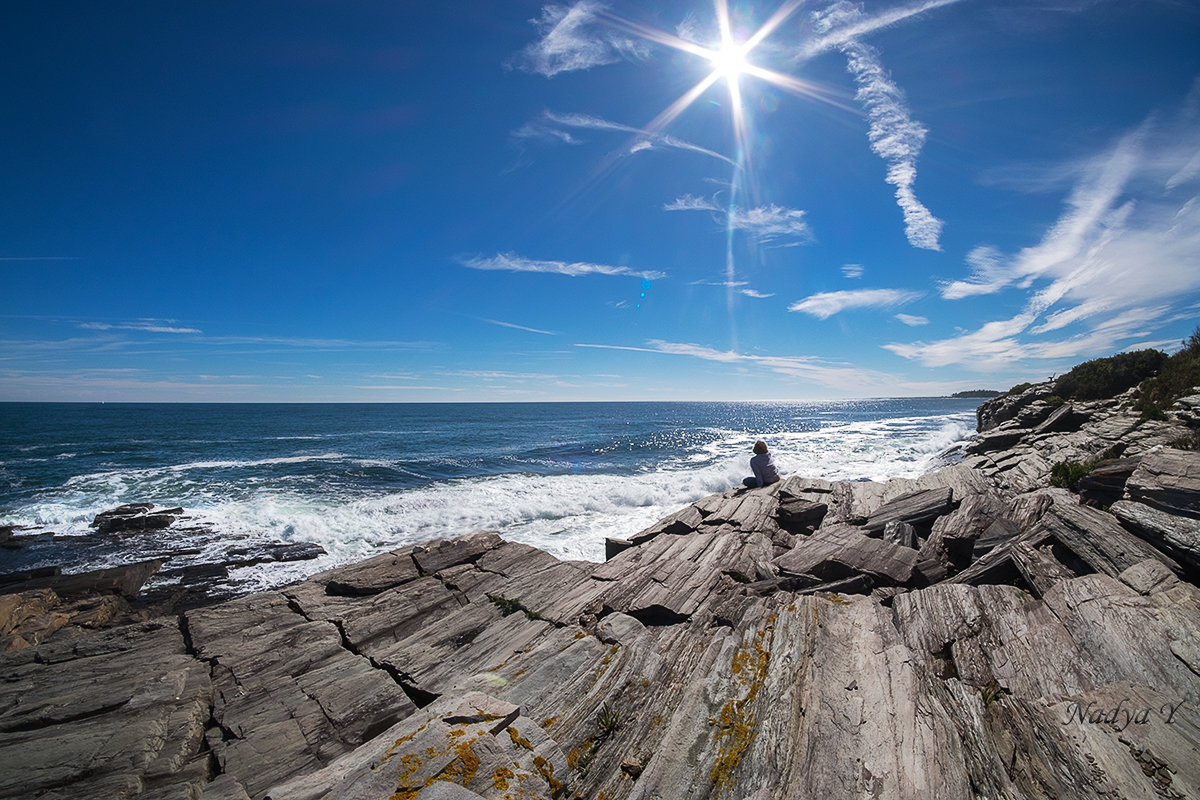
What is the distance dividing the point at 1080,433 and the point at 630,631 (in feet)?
75.7

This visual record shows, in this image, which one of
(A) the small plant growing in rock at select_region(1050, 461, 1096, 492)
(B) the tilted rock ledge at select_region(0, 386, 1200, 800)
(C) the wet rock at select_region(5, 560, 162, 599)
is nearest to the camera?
(B) the tilted rock ledge at select_region(0, 386, 1200, 800)

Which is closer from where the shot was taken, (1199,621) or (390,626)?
(1199,621)

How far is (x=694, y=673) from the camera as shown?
6.05 meters

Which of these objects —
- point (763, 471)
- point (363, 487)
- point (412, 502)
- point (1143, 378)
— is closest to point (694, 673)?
point (763, 471)

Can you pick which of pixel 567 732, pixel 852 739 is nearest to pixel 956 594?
pixel 852 739

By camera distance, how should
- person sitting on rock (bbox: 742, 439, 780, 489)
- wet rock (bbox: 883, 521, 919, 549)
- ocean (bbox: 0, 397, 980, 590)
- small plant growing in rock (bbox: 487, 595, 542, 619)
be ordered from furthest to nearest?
ocean (bbox: 0, 397, 980, 590), person sitting on rock (bbox: 742, 439, 780, 489), wet rock (bbox: 883, 521, 919, 549), small plant growing in rock (bbox: 487, 595, 542, 619)

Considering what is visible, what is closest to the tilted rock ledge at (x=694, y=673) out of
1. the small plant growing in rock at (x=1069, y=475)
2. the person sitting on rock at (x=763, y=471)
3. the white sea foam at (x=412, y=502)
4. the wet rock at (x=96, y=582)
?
the small plant growing in rock at (x=1069, y=475)

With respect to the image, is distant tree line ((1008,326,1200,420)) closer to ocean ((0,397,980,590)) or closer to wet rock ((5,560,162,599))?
ocean ((0,397,980,590))

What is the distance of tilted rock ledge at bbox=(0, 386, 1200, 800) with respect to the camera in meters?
4.11

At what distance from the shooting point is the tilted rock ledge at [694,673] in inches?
162

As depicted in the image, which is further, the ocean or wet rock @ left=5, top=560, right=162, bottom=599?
the ocean

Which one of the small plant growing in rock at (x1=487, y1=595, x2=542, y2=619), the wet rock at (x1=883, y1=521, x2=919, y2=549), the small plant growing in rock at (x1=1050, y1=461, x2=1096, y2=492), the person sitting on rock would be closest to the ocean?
the person sitting on rock

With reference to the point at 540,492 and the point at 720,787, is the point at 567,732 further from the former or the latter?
the point at 540,492

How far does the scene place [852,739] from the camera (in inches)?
171
